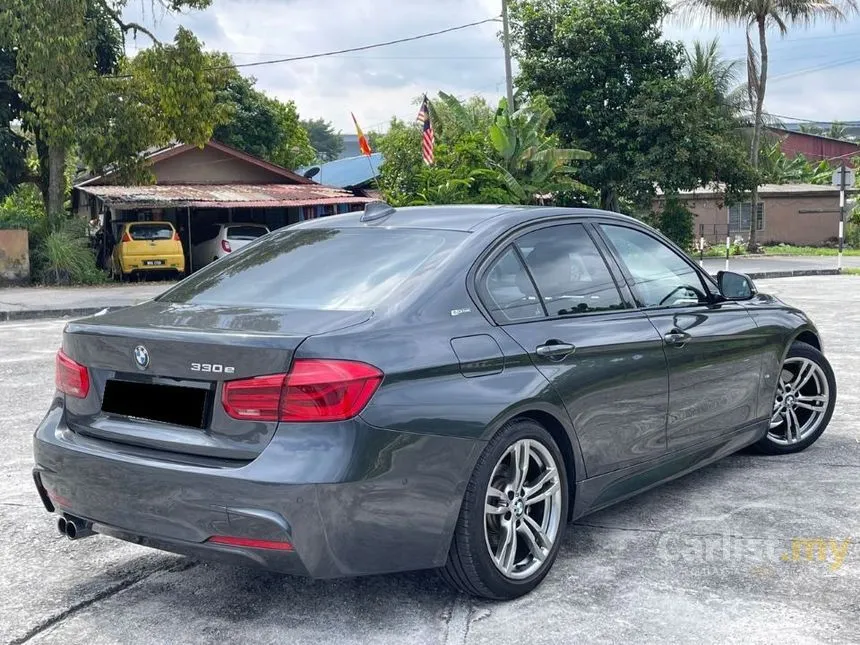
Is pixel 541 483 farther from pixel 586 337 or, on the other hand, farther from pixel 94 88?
pixel 94 88

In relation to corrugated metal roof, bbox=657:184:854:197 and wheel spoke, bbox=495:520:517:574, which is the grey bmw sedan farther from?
corrugated metal roof, bbox=657:184:854:197

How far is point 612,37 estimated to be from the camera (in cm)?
3425

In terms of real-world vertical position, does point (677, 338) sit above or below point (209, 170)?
below

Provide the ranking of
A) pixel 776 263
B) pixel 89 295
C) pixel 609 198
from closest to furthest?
pixel 89 295
pixel 776 263
pixel 609 198

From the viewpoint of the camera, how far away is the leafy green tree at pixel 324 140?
102 m

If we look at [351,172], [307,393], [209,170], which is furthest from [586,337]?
[351,172]

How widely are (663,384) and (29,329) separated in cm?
1158

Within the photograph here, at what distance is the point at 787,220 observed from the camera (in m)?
43.3

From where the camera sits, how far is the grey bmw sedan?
3195 mm

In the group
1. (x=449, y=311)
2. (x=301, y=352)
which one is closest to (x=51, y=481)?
(x=301, y=352)

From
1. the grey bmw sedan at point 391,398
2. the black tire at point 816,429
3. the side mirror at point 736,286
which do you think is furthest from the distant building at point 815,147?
the grey bmw sedan at point 391,398

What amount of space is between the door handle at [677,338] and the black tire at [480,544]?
115 cm

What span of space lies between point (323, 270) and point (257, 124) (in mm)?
37246

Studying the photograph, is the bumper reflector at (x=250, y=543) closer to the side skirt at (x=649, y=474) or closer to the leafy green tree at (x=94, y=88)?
the side skirt at (x=649, y=474)
